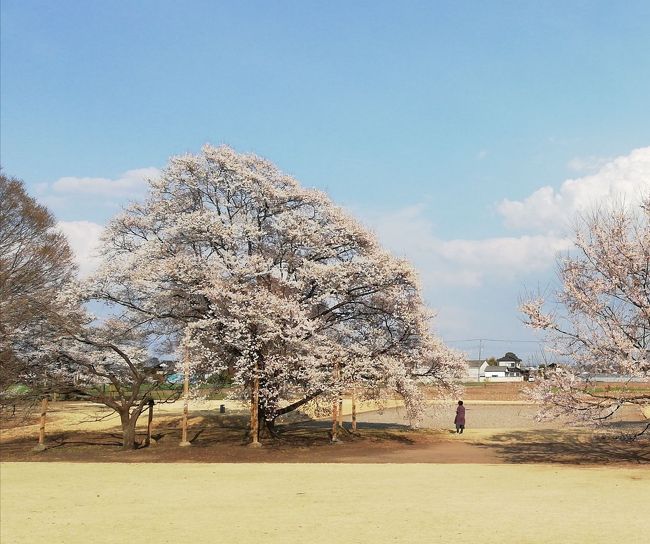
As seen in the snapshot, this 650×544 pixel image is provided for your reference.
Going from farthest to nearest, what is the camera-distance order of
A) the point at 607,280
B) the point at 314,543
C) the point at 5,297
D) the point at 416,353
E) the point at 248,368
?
the point at 5,297
the point at 416,353
the point at 248,368
the point at 607,280
the point at 314,543

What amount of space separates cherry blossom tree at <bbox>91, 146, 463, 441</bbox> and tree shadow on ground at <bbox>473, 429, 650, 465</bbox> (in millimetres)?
3896

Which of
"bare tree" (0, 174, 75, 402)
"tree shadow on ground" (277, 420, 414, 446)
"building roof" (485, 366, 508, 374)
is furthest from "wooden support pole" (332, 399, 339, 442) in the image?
"building roof" (485, 366, 508, 374)

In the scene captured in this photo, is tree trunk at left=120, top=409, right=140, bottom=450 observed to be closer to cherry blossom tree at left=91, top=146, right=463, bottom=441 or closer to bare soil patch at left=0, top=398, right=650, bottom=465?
bare soil patch at left=0, top=398, right=650, bottom=465

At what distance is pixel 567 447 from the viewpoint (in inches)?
1069

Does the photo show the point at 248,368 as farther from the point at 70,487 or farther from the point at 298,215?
the point at 70,487

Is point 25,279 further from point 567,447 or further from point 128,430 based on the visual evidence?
point 567,447

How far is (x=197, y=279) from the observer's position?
2617 centimetres

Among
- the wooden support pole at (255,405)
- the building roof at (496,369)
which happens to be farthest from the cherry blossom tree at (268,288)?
the building roof at (496,369)

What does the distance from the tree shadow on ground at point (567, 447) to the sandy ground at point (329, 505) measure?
268cm

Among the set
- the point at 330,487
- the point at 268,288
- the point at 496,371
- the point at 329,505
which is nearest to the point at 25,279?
the point at 268,288

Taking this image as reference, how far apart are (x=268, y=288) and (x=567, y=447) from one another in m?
13.5

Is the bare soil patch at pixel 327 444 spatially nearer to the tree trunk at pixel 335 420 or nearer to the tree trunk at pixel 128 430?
the tree trunk at pixel 335 420

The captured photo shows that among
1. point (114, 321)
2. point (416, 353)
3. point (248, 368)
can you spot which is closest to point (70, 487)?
point (248, 368)

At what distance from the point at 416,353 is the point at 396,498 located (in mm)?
13552
